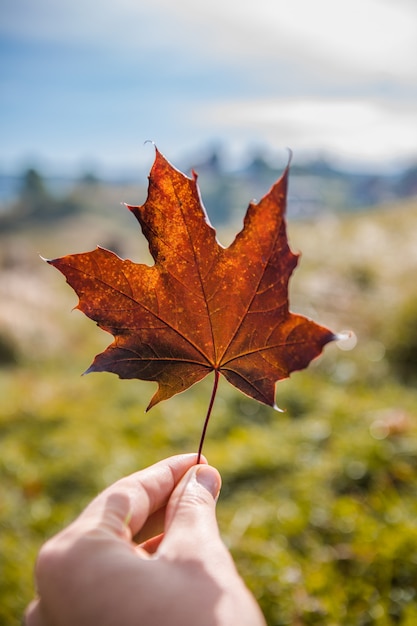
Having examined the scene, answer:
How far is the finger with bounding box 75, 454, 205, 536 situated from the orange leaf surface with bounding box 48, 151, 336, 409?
0.52 ft

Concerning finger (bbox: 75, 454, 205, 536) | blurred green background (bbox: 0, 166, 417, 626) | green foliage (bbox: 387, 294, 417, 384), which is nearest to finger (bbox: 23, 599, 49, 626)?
finger (bbox: 75, 454, 205, 536)

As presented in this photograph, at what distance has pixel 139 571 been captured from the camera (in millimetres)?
897

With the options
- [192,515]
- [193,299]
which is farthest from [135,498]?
[193,299]

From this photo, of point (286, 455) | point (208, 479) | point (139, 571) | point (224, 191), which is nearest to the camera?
point (139, 571)

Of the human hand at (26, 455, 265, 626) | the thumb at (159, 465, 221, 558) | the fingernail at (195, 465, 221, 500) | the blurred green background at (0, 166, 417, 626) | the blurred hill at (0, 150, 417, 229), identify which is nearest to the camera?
the human hand at (26, 455, 265, 626)

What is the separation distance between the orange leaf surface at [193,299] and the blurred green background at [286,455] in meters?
0.82

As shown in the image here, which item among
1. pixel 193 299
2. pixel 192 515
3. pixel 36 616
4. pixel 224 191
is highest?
pixel 193 299

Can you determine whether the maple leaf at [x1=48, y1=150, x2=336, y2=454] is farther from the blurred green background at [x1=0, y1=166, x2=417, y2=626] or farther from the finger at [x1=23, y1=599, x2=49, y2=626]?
the blurred green background at [x1=0, y1=166, x2=417, y2=626]

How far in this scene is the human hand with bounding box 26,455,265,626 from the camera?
2.86 feet

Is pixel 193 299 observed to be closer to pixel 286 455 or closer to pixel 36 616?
pixel 36 616

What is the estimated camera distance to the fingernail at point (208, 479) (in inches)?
44.2

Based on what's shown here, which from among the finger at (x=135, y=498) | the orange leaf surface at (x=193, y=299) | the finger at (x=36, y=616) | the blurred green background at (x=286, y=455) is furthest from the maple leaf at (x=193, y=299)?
the blurred green background at (x=286, y=455)

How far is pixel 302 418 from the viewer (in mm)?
5074

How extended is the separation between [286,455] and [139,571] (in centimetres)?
352
